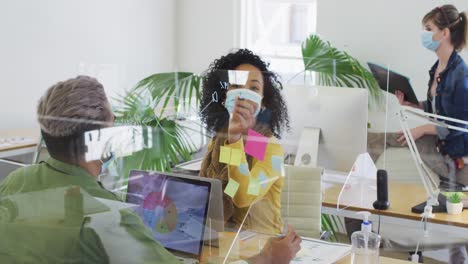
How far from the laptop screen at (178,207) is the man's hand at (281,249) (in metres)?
0.15

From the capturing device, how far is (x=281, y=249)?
4.45 feet

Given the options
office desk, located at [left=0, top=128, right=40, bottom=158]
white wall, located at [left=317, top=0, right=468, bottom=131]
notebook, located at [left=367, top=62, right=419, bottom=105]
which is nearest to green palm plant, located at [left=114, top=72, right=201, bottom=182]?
office desk, located at [left=0, top=128, right=40, bottom=158]

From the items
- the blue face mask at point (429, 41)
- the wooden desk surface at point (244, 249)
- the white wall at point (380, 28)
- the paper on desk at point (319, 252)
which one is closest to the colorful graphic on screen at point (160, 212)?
the wooden desk surface at point (244, 249)

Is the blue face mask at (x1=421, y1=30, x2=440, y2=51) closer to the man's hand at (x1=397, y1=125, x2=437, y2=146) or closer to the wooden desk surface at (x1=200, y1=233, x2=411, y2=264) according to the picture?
the man's hand at (x1=397, y1=125, x2=437, y2=146)

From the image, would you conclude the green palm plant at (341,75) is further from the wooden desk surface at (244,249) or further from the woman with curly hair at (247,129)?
the wooden desk surface at (244,249)

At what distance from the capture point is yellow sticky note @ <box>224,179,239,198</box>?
133 cm

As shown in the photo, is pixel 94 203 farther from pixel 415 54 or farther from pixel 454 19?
pixel 415 54

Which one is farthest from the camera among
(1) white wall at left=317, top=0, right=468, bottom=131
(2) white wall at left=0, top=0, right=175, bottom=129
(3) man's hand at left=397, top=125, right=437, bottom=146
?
(1) white wall at left=317, top=0, right=468, bottom=131

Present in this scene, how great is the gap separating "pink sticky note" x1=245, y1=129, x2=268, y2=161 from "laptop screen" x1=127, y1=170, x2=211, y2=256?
5.2 inches

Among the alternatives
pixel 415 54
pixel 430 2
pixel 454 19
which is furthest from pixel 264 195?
pixel 430 2

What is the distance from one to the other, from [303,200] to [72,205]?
2.12 feet

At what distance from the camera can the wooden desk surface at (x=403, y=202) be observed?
5.45 ft

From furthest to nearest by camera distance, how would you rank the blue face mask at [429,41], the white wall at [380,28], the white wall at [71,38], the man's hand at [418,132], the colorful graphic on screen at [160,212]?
the white wall at [380,28]
the blue face mask at [429,41]
the white wall at [71,38]
the man's hand at [418,132]
the colorful graphic on screen at [160,212]

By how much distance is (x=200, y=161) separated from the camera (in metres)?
1.38
